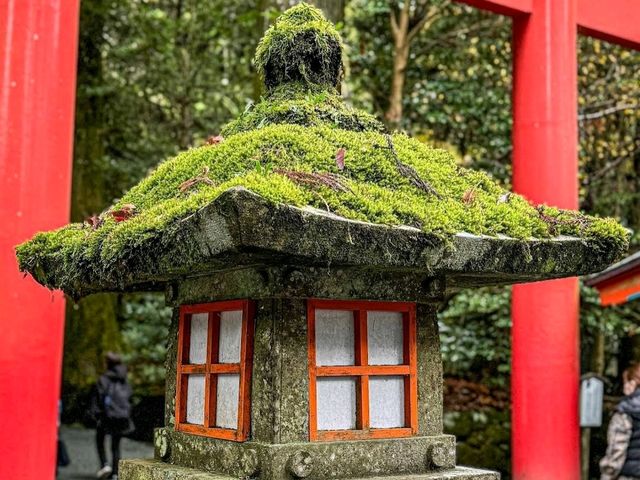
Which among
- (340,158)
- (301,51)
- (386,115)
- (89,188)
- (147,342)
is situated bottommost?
(147,342)

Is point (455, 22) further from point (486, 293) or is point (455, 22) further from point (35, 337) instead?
point (35, 337)

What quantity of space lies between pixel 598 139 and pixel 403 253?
8.53 m

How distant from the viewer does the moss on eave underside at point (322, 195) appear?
2430 millimetres

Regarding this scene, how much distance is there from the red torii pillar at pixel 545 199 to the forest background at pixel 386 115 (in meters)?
A: 1.48

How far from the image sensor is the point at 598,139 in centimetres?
1016

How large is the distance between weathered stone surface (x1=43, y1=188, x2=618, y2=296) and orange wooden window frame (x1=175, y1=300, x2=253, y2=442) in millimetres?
356

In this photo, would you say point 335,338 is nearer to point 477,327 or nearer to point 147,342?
point 477,327

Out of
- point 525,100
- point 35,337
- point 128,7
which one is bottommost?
point 35,337

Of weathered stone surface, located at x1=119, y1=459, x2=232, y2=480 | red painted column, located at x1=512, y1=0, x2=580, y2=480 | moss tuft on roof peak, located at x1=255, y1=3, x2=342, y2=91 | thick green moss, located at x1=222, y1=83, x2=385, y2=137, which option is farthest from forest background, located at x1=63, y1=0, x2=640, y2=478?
weathered stone surface, located at x1=119, y1=459, x2=232, y2=480

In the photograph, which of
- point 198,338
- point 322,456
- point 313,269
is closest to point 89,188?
point 198,338

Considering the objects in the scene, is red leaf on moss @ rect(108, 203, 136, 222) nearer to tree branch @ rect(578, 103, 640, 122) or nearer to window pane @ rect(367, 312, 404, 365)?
window pane @ rect(367, 312, 404, 365)

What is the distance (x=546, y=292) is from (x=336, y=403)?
4336 millimetres

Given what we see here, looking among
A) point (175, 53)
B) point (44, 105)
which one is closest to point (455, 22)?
point (175, 53)

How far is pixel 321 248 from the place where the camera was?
229cm
